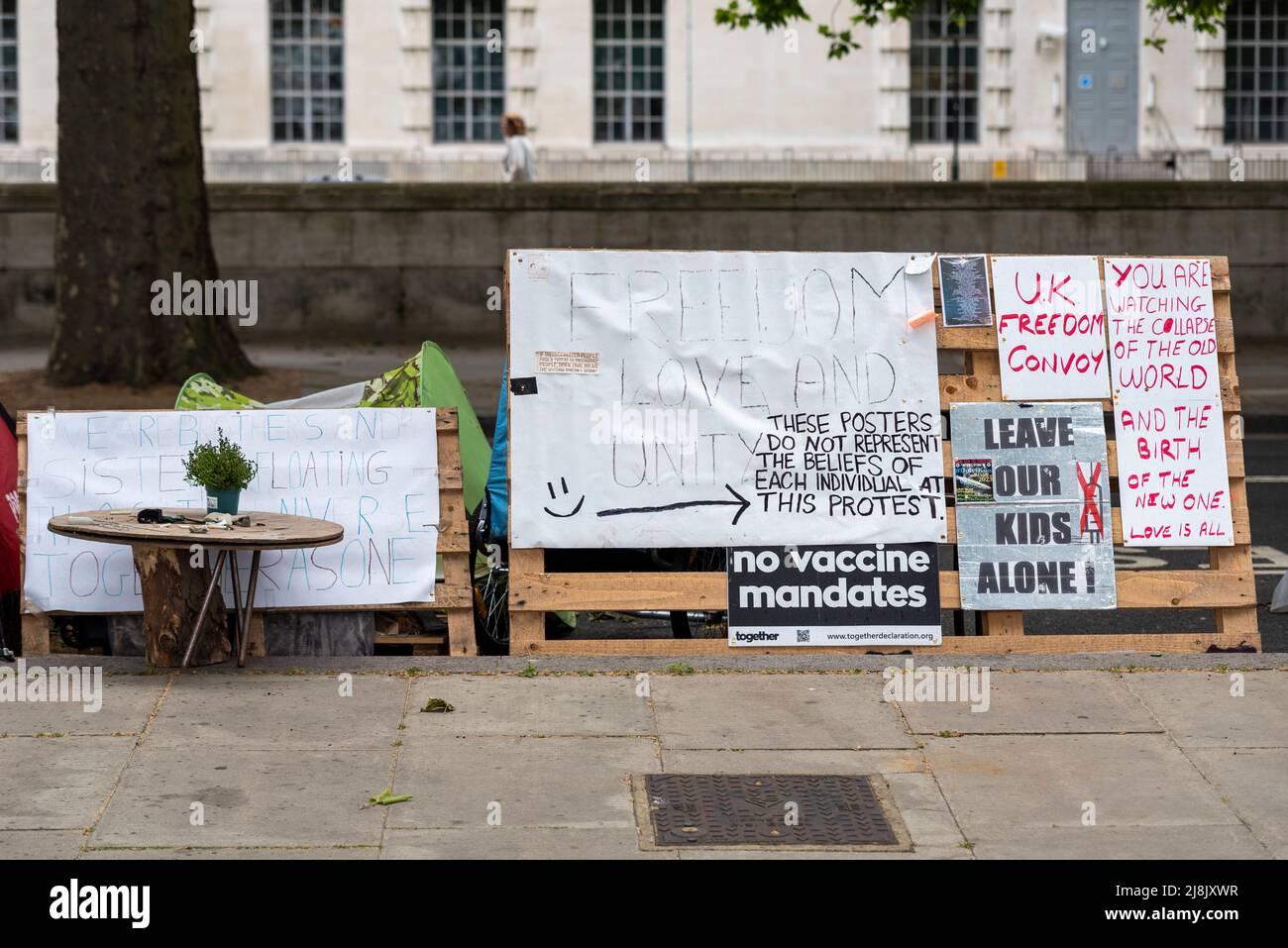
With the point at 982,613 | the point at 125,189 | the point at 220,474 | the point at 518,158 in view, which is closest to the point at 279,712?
the point at 220,474

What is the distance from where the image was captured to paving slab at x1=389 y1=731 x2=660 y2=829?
5461mm

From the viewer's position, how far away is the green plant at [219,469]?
23.0 ft

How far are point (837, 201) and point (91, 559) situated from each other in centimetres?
1481

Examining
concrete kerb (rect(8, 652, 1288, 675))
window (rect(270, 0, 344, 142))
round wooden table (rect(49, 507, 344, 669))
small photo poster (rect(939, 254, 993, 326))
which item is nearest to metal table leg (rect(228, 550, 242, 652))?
round wooden table (rect(49, 507, 344, 669))

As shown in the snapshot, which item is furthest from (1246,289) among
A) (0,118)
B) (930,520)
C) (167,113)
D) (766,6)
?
(0,118)

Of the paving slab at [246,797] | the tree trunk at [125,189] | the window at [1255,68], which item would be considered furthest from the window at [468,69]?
the paving slab at [246,797]

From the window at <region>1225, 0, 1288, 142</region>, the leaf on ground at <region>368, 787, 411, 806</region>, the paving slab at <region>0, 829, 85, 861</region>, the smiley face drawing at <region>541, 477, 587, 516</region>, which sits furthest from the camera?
the window at <region>1225, 0, 1288, 142</region>

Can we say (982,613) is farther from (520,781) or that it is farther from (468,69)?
(468,69)

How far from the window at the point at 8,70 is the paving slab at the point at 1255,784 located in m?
29.1

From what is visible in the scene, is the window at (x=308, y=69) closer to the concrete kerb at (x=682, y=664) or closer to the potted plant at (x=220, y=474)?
the potted plant at (x=220, y=474)

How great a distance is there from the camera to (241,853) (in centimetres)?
511

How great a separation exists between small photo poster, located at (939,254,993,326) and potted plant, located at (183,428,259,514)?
297 cm

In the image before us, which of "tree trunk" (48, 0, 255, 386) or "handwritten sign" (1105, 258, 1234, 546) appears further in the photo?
"tree trunk" (48, 0, 255, 386)

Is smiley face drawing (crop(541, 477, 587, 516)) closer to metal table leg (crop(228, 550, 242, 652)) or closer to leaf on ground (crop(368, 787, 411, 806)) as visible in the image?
metal table leg (crop(228, 550, 242, 652))
